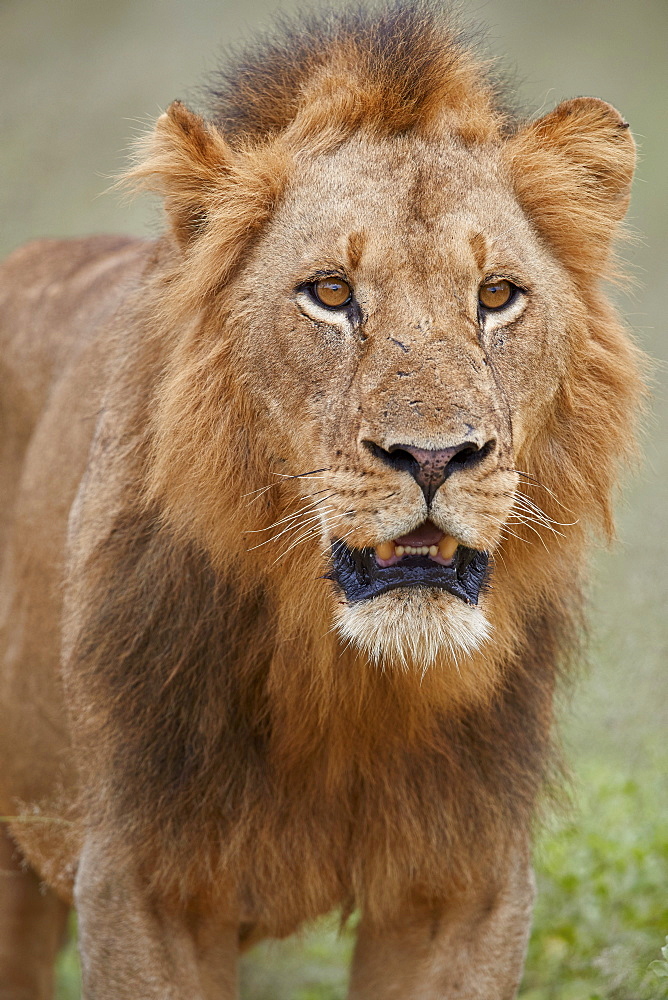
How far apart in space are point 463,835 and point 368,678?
1.75 ft

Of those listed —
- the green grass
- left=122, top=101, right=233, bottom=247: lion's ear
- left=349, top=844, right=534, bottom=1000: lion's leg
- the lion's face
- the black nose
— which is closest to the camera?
the black nose

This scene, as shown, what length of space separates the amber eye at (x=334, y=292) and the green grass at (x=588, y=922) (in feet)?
6.40

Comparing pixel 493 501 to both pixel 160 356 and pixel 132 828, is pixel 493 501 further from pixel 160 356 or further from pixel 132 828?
pixel 132 828

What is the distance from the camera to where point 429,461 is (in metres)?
2.77

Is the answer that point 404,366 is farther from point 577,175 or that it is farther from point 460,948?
point 460,948

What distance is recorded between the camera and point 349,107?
3420mm

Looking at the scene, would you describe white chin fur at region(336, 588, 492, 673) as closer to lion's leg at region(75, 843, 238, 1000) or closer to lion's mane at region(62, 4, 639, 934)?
lion's mane at region(62, 4, 639, 934)

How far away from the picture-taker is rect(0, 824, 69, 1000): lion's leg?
5004mm

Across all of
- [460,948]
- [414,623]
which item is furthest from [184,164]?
[460,948]

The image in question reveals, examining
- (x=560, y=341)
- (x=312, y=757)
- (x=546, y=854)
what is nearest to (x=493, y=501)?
(x=560, y=341)

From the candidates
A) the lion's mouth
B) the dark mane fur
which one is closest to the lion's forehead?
A: the dark mane fur

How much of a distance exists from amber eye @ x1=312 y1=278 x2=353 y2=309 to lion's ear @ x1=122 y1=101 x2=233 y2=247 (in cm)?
47

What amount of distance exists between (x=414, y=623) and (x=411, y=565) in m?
0.13

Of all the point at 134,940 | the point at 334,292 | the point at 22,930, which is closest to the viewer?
the point at 334,292
